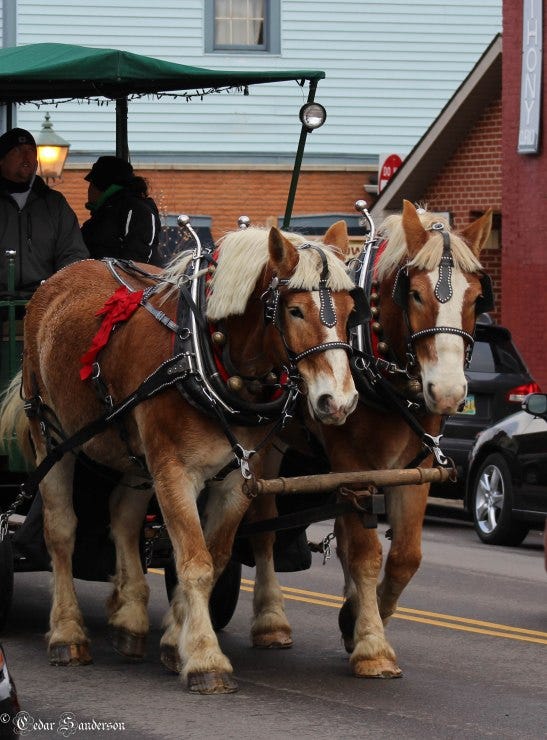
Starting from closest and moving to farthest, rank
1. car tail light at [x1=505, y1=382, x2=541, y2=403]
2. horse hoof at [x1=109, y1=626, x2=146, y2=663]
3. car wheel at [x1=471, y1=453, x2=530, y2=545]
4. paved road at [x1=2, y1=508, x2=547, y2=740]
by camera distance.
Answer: paved road at [x1=2, y1=508, x2=547, y2=740], horse hoof at [x1=109, y1=626, x2=146, y2=663], car wheel at [x1=471, y1=453, x2=530, y2=545], car tail light at [x1=505, y1=382, x2=541, y2=403]

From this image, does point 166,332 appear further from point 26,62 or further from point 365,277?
point 26,62

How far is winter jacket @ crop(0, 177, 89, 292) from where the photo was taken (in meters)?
9.80

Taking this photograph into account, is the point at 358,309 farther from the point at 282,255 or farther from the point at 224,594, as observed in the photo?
the point at 224,594

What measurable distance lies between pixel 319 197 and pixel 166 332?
19.3 meters

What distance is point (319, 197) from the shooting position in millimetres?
26922

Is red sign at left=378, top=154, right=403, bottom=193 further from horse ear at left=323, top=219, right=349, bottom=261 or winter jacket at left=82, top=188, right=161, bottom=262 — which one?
horse ear at left=323, top=219, right=349, bottom=261

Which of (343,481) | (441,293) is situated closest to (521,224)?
(441,293)

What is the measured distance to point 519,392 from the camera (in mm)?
16656

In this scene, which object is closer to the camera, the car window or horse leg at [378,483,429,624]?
horse leg at [378,483,429,624]

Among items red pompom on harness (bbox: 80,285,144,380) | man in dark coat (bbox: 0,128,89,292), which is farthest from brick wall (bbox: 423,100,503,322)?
red pompom on harness (bbox: 80,285,144,380)

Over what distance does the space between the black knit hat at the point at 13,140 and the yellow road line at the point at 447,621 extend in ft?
11.5

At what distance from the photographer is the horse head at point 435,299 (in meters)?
7.41

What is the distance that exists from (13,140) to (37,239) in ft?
2.03

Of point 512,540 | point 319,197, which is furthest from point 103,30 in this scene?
point 512,540
